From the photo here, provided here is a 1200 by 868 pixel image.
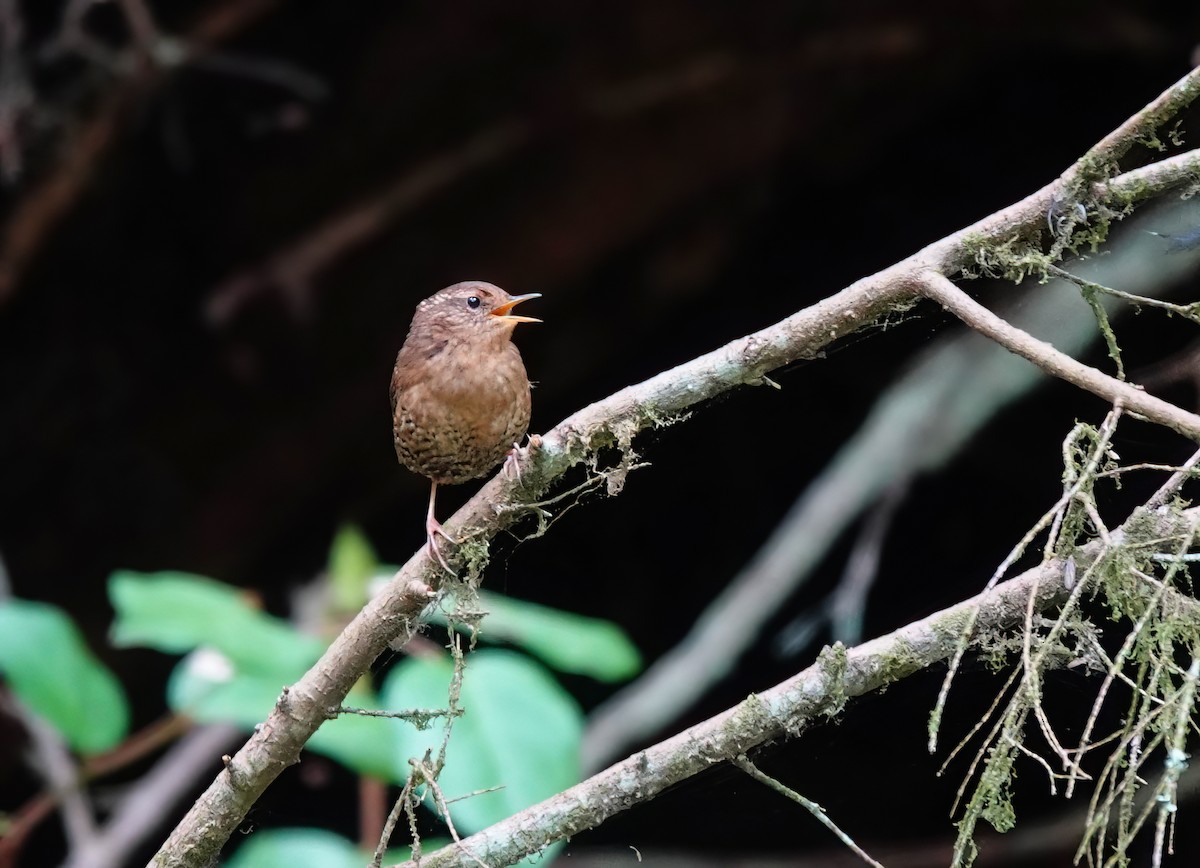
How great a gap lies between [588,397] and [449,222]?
0.84 meters

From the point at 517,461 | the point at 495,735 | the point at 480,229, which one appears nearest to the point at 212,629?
the point at 495,735

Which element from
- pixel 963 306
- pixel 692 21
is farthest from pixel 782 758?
pixel 692 21

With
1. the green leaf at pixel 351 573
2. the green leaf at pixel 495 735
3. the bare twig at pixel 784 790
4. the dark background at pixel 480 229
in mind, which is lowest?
the bare twig at pixel 784 790

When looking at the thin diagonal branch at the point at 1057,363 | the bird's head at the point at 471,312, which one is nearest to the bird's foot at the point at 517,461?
Result: the bird's head at the point at 471,312

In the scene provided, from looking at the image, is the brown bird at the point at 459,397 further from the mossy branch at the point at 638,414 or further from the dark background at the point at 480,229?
the dark background at the point at 480,229

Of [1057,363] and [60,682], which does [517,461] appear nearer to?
[1057,363]

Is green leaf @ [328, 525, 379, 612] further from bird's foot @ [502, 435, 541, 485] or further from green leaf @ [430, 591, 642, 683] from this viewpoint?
bird's foot @ [502, 435, 541, 485]

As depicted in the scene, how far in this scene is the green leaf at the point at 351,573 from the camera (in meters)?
3.26

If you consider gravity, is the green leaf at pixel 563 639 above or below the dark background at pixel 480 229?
below

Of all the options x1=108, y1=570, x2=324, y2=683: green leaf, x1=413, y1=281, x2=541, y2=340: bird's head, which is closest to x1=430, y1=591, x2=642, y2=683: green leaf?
x1=108, y1=570, x2=324, y2=683: green leaf

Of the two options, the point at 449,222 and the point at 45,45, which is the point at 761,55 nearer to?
the point at 449,222

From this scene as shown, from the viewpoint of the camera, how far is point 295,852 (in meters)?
2.93

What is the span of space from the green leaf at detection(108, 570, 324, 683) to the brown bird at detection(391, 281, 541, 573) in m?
0.59

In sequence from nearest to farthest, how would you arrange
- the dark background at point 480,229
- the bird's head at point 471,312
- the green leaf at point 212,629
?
the bird's head at point 471,312 < the green leaf at point 212,629 < the dark background at point 480,229
